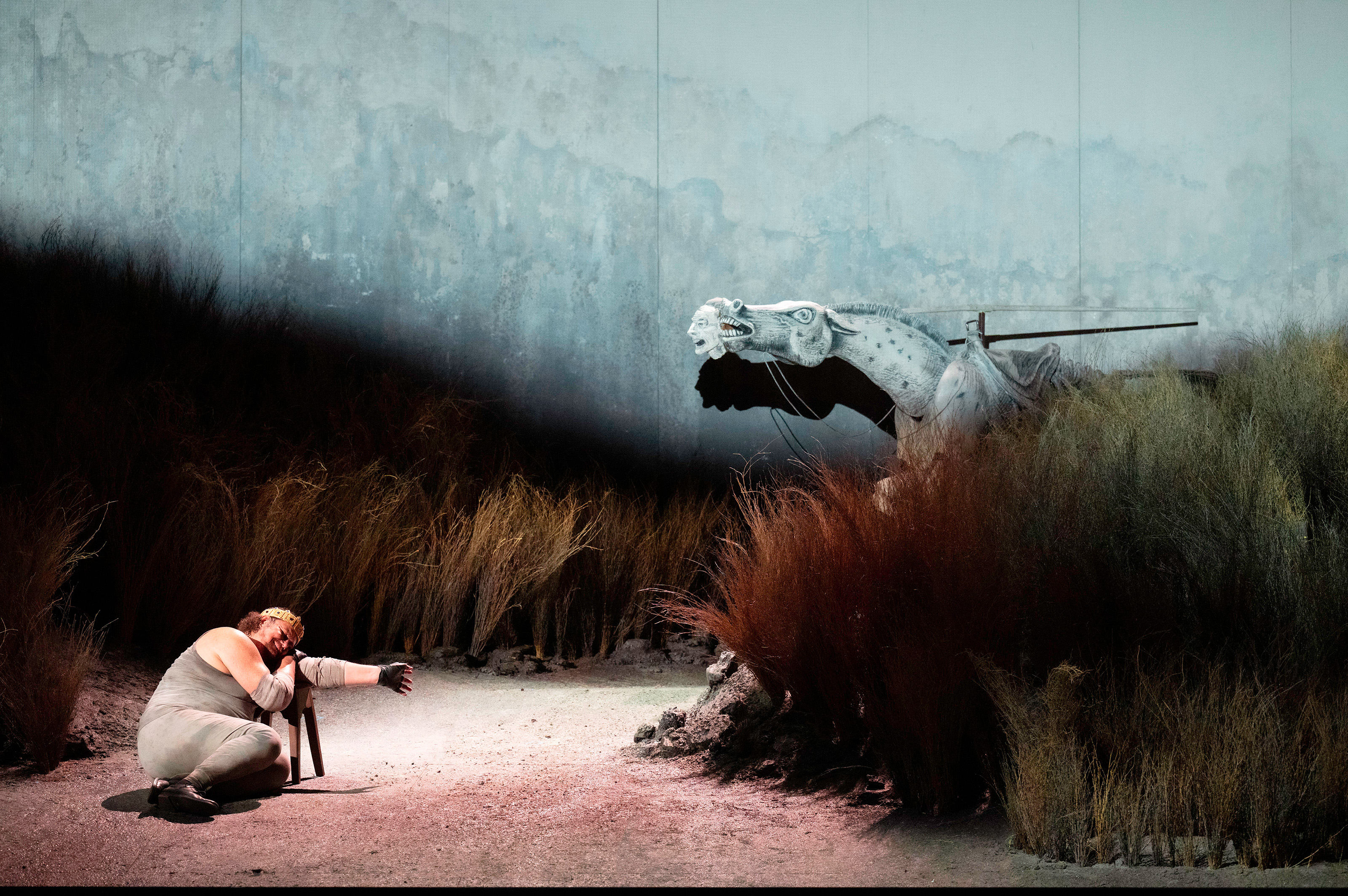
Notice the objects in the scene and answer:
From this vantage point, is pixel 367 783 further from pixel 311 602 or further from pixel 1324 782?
pixel 1324 782

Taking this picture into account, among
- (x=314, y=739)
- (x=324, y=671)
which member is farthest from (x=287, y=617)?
(x=314, y=739)

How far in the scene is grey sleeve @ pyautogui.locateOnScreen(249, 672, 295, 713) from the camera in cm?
336

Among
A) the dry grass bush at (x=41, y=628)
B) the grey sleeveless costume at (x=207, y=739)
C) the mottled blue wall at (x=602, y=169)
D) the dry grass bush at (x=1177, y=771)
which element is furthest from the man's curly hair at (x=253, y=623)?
the mottled blue wall at (x=602, y=169)

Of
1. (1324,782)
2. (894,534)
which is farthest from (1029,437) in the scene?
(1324,782)

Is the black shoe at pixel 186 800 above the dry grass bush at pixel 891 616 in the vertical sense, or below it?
below

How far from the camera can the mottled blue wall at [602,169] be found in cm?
800

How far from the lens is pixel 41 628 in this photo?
408 cm

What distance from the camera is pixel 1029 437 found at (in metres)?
4.83

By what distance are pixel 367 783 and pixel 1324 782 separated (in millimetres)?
2571

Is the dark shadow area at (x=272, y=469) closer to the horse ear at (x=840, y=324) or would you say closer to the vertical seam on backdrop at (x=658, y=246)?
the vertical seam on backdrop at (x=658, y=246)

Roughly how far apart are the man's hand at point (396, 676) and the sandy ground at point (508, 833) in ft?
0.98

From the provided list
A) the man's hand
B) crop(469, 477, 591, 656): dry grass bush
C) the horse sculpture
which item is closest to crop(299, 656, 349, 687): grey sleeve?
the man's hand

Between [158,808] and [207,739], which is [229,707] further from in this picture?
[158,808]

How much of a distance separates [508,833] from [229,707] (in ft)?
3.27
